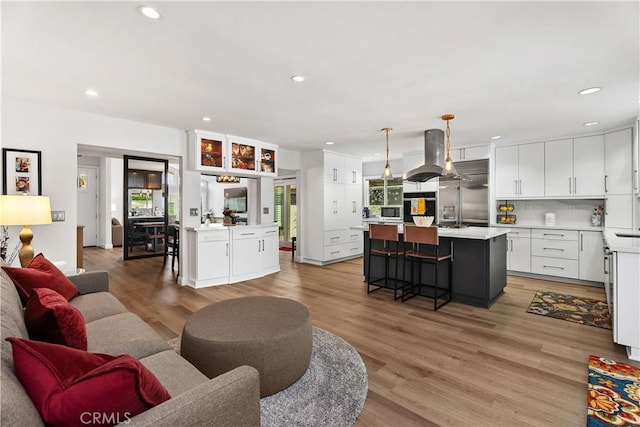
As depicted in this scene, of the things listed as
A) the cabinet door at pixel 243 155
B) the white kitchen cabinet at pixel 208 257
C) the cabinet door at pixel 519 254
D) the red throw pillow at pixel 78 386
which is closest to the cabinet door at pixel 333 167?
the cabinet door at pixel 243 155

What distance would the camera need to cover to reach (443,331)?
9.97ft

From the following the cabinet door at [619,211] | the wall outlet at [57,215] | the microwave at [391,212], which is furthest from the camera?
the microwave at [391,212]

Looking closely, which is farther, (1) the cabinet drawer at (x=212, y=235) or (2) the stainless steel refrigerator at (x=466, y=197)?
(2) the stainless steel refrigerator at (x=466, y=197)

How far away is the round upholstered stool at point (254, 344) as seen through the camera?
6.09 ft

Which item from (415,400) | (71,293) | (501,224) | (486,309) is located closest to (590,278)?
(501,224)

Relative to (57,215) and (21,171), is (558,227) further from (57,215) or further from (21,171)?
(21,171)

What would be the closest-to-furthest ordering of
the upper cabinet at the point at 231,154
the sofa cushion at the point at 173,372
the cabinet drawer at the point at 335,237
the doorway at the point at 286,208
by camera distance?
1. the sofa cushion at the point at 173,372
2. the upper cabinet at the point at 231,154
3. the cabinet drawer at the point at 335,237
4. the doorway at the point at 286,208

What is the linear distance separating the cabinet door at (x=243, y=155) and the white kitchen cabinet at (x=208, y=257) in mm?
1136

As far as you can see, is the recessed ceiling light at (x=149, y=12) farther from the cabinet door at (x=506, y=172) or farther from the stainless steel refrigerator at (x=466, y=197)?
the cabinet door at (x=506, y=172)

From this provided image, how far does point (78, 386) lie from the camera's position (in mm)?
815

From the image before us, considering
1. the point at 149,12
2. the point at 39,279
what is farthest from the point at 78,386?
the point at 149,12

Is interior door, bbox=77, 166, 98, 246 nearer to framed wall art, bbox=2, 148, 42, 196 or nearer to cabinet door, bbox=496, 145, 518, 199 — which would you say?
framed wall art, bbox=2, 148, 42, 196

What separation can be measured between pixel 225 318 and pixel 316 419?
3.00 ft

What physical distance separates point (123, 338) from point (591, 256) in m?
6.11
